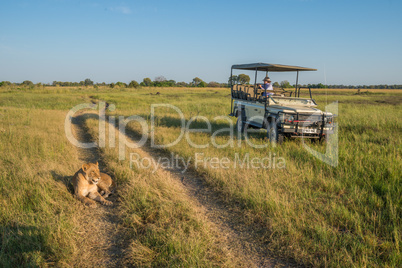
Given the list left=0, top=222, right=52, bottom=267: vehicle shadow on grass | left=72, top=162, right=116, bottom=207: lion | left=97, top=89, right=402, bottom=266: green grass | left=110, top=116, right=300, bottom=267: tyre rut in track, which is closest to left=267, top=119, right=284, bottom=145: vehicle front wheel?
left=97, top=89, right=402, bottom=266: green grass

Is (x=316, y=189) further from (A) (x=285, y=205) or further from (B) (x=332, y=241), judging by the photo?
(B) (x=332, y=241)

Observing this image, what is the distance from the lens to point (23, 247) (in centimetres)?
310

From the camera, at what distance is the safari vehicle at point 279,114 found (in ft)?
25.7

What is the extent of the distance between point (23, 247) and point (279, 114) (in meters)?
6.88

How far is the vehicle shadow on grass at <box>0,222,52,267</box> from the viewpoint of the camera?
288cm

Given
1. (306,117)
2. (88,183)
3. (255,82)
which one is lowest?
(88,183)

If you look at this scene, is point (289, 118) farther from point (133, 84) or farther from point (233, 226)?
point (133, 84)

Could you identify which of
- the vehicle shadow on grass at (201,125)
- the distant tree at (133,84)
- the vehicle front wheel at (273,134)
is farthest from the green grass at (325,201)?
the distant tree at (133,84)

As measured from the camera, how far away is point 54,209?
13.3 feet

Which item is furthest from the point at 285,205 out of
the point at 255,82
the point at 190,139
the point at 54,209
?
the point at 255,82

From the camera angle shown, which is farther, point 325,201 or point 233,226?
point 325,201

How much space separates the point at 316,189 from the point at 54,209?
14.3 feet

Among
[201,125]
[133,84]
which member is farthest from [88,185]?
[133,84]

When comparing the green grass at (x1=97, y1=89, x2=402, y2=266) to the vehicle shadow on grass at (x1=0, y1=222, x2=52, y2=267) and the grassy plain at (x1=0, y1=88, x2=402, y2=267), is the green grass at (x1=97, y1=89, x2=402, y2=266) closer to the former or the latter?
the grassy plain at (x1=0, y1=88, x2=402, y2=267)
